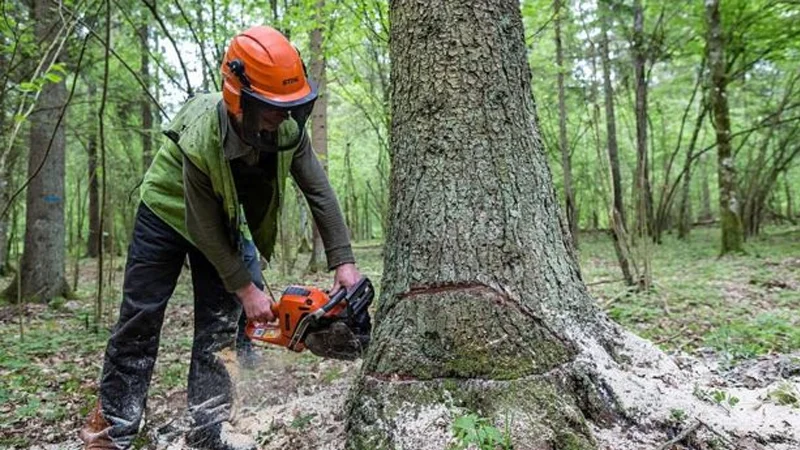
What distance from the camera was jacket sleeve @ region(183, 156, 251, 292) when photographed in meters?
2.18

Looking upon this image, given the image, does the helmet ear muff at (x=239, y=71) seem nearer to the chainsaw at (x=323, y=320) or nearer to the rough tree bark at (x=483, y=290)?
the rough tree bark at (x=483, y=290)

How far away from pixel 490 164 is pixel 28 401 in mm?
3147

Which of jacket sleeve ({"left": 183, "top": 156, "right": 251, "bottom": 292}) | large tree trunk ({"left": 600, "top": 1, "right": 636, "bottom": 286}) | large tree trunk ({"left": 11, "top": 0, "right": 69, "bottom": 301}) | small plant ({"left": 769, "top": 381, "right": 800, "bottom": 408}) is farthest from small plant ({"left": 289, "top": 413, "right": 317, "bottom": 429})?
large tree trunk ({"left": 11, "top": 0, "right": 69, "bottom": 301})

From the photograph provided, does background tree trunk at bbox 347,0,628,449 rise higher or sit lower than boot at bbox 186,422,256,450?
higher

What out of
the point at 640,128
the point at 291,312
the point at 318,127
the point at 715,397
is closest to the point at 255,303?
the point at 291,312

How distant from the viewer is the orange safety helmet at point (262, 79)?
1.94m

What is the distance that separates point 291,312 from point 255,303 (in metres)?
0.17

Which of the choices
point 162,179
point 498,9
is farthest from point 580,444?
point 162,179

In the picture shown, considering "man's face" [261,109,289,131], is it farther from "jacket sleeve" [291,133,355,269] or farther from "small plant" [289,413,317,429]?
"small plant" [289,413,317,429]

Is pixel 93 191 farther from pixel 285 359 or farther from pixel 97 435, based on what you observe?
pixel 97 435

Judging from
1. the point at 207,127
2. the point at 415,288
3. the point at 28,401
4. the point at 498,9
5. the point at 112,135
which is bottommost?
the point at 28,401

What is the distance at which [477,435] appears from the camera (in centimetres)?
168

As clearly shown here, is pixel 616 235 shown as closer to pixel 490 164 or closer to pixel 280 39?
pixel 490 164

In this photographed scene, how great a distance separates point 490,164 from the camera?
2043mm
